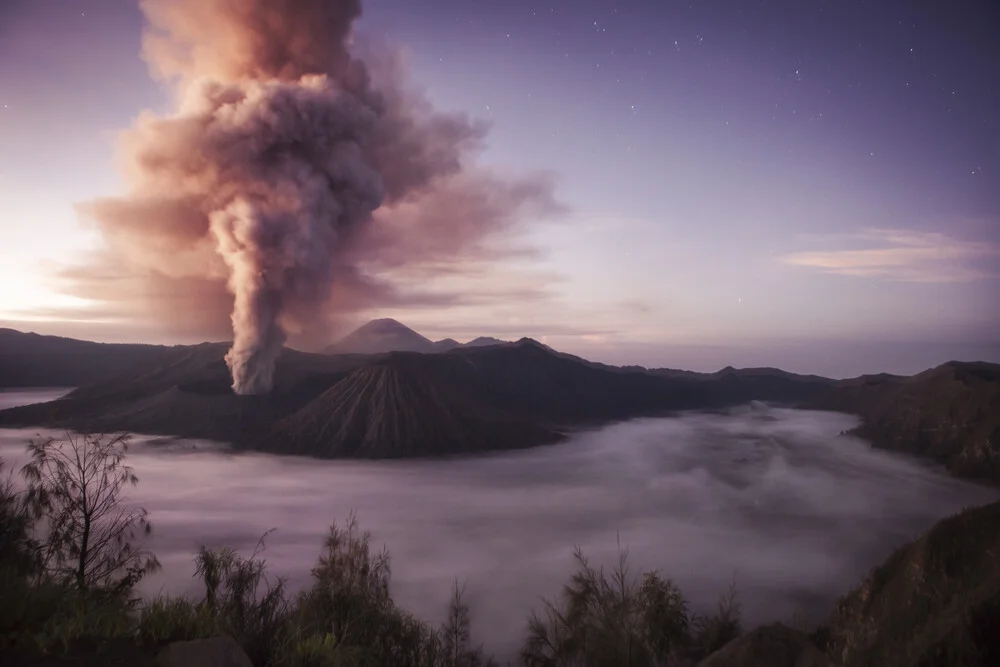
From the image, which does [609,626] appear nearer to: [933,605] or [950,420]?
[933,605]

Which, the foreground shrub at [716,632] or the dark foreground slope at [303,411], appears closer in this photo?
the foreground shrub at [716,632]

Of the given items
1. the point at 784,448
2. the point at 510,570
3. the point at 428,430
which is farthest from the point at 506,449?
the point at 784,448

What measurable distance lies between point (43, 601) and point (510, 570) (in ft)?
256

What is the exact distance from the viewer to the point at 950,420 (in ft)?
372

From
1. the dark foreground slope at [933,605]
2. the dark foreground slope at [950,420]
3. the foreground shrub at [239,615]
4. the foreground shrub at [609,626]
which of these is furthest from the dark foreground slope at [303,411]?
the dark foreground slope at [933,605]

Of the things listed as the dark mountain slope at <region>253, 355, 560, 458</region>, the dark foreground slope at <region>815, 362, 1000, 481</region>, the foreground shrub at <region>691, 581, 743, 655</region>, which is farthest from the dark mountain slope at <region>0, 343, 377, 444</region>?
the dark foreground slope at <region>815, 362, 1000, 481</region>

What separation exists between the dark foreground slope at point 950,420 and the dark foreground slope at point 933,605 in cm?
9135

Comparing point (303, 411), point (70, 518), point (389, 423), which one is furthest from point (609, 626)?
point (303, 411)

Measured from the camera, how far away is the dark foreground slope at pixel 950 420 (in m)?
102

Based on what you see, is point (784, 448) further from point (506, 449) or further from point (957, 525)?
point (957, 525)

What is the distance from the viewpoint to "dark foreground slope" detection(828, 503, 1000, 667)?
18625mm

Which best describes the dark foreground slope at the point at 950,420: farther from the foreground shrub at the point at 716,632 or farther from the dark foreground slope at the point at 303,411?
the foreground shrub at the point at 716,632

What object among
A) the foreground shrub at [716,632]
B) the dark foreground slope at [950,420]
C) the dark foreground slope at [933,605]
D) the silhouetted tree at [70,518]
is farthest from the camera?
the dark foreground slope at [950,420]

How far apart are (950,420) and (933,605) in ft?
362
